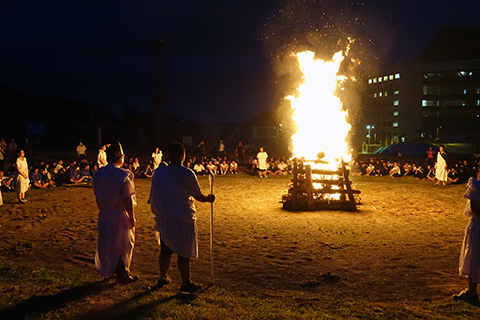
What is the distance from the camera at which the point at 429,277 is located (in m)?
6.04

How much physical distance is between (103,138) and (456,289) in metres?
40.6

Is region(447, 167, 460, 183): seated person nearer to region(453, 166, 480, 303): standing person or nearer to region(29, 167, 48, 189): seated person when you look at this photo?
region(453, 166, 480, 303): standing person

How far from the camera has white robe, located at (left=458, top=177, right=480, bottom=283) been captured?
4.97 m

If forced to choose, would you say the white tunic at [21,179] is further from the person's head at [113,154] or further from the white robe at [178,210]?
the white robe at [178,210]

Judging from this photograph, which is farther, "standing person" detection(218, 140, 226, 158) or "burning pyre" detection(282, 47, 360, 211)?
"standing person" detection(218, 140, 226, 158)

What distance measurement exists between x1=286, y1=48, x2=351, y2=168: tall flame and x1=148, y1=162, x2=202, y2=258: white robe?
35.7ft

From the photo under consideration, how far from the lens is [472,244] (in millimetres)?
5051

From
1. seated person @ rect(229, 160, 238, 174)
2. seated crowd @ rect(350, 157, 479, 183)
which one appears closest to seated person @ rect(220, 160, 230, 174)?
seated person @ rect(229, 160, 238, 174)

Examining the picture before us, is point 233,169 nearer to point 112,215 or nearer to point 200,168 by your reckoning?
point 200,168

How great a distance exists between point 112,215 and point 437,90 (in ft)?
241

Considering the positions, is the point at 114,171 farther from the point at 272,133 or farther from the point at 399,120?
the point at 399,120

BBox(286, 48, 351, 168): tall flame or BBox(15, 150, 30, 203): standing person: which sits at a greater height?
BBox(286, 48, 351, 168): tall flame

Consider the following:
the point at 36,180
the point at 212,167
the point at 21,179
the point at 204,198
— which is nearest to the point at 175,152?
the point at 204,198

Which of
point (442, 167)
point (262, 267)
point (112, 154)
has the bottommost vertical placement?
point (262, 267)
